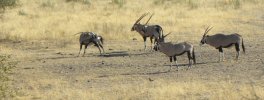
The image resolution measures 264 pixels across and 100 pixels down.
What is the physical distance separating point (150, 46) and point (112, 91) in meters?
8.90

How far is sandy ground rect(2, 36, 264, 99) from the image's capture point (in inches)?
526

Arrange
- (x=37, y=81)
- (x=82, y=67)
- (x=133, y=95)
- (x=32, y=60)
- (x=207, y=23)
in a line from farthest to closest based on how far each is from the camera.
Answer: (x=207, y=23), (x=32, y=60), (x=82, y=67), (x=37, y=81), (x=133, y=95)

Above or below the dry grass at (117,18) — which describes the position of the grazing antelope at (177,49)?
below

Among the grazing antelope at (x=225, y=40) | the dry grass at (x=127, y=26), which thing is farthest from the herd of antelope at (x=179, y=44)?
the dry grass at (x=127, y=26)

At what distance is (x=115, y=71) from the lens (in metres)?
16.6

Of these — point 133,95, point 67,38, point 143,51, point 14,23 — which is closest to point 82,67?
point 143,51

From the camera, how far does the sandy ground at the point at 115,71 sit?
43.8 ft

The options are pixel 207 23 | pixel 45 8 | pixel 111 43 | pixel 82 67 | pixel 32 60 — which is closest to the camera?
pixel 82 67

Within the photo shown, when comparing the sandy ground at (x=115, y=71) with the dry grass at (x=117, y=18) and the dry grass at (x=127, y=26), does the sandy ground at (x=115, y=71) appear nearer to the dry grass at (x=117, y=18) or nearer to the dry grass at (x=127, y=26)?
the dry grass at (x=127, y=26)

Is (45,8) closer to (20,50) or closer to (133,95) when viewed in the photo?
(20,50)

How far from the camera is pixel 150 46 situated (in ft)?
71.8

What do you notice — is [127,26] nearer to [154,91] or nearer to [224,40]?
[224,40]

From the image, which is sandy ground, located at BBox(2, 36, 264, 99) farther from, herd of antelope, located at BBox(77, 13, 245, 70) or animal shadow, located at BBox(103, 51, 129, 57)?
herd of antelope, located at BBox(77, 13, 245, 70)

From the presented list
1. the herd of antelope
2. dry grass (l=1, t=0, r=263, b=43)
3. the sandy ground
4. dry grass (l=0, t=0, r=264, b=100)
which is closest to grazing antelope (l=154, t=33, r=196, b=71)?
the herd of antelope
